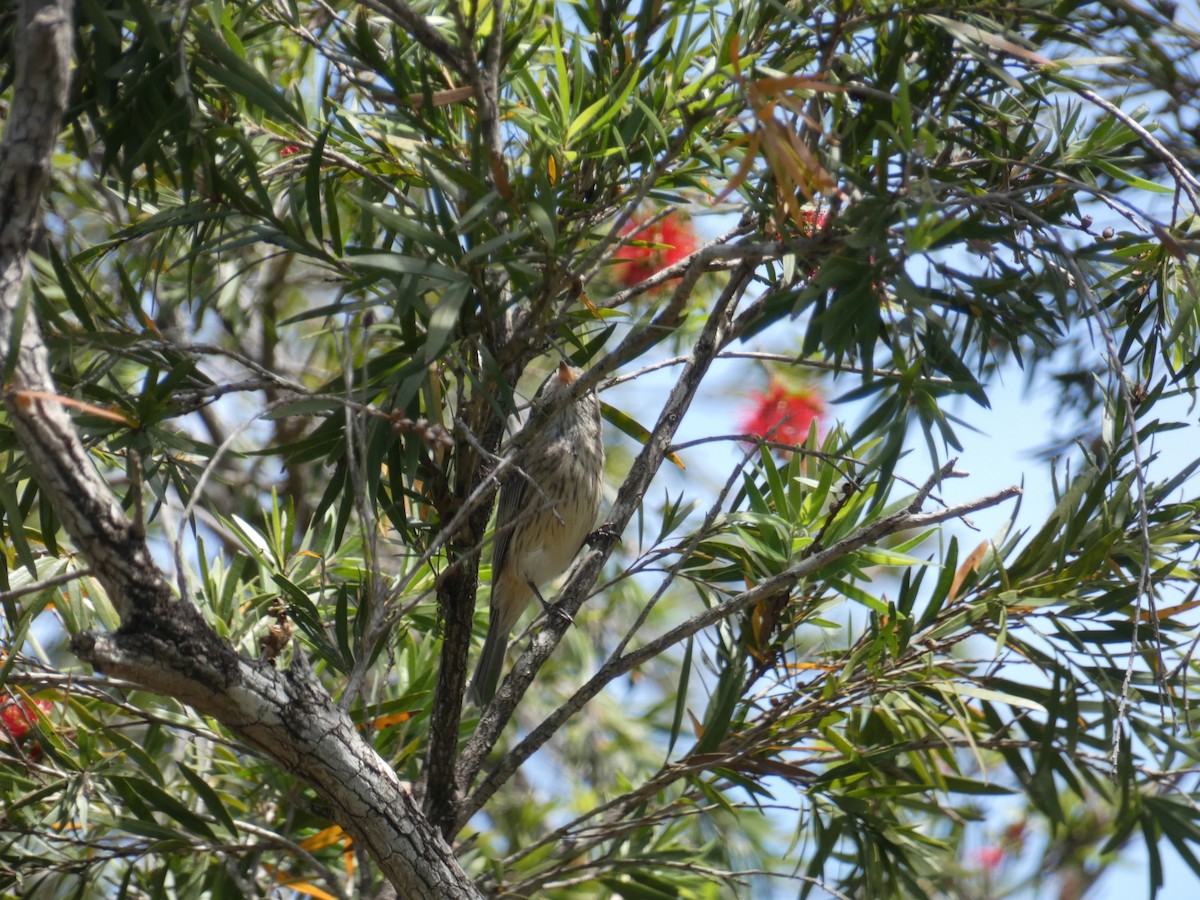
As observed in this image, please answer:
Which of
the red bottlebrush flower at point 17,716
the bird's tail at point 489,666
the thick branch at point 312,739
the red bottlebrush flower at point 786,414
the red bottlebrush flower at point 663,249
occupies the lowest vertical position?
the thick branch at point 312,739

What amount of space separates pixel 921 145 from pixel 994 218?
0.16 metres

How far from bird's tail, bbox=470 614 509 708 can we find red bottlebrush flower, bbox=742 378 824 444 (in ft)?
2.78

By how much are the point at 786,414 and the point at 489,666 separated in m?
1.01

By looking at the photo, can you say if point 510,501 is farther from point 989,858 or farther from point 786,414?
point 989,858

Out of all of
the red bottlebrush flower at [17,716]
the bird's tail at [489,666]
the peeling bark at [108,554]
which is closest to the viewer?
the peeling bark at [108,554]

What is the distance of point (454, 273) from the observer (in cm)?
151

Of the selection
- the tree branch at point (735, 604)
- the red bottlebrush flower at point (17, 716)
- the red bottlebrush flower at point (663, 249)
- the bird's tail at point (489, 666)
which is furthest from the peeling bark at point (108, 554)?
the red bottlebrush flower at point (663, 249)

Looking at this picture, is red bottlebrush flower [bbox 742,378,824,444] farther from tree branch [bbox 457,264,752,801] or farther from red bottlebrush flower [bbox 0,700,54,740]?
red bottlebrush flower [bbox 0,700,54,740]

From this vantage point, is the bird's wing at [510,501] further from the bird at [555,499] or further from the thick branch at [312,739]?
the thick branch at [312,739]

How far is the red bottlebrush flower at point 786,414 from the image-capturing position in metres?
3.18

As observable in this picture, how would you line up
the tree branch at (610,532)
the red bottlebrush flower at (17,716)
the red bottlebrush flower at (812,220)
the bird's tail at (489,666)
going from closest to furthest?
the red bottlebrush flower at (812,220) < the tree branch at (610,532) < the red bottlebrush flower at (17,716) < the bird's tail at (489,666)

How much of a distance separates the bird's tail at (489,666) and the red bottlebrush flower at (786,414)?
847 millimetres

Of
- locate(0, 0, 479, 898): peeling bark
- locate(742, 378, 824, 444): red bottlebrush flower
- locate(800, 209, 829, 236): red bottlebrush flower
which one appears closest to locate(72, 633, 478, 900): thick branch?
locate(0, 0, 479, 898): peeling bark

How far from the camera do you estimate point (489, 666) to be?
3.01m
